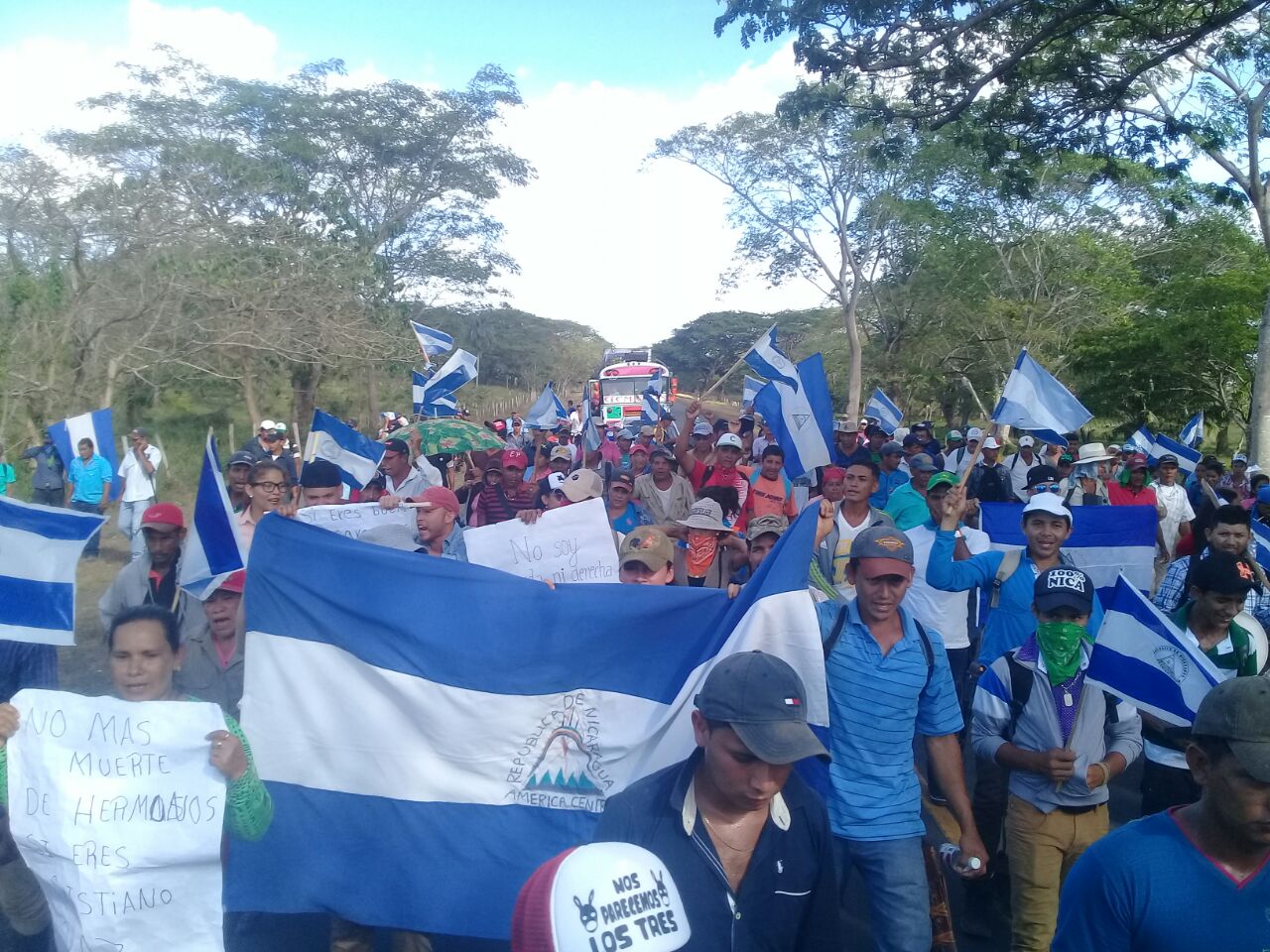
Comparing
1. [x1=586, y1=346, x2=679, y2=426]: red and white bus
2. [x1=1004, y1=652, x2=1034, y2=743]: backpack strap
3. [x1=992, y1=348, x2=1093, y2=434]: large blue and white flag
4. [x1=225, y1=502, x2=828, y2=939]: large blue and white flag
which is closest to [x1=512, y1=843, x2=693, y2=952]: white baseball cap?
[x1=225, y1=502, x2=828, y2=939]: large blue and white flag

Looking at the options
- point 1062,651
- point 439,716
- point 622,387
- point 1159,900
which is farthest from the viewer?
point 622,387

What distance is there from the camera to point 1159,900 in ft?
6.64

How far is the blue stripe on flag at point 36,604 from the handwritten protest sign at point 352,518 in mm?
1134

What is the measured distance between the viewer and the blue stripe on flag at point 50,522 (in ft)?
13.6

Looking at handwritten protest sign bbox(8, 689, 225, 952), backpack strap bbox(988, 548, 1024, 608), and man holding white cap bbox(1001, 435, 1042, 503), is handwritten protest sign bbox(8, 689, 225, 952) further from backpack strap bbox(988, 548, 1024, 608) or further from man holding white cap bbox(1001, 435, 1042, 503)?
man holding white cap bbox(1001, 435, 1042, 503)

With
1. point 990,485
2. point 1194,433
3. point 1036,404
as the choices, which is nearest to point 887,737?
point 1036,404

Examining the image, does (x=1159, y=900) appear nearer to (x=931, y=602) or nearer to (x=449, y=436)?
(x=931, y=602)

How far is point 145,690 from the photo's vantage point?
3.10m

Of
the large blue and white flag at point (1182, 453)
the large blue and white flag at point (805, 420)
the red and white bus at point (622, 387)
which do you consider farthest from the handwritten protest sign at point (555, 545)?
the red and white bus at point (622, 387)

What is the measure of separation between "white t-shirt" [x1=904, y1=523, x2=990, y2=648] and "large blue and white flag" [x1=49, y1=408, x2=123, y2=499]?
9.70 meters

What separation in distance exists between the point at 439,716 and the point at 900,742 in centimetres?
161

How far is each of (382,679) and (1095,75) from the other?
9.68 metres

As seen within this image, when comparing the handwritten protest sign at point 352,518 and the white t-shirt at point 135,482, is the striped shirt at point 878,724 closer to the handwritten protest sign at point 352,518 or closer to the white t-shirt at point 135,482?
the handwritten protest sign at point 352,518

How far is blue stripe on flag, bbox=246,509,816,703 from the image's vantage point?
3.68m
